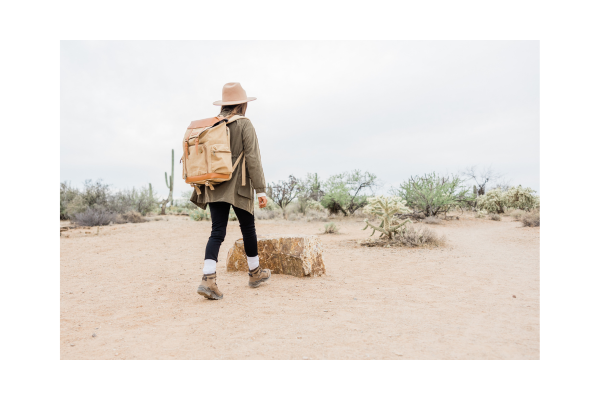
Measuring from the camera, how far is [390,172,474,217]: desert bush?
42.2ft

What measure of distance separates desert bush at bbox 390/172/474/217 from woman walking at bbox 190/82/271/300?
32.9ft

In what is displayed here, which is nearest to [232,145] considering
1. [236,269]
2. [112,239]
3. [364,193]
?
[236,269]

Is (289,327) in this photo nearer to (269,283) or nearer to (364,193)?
(269,283)

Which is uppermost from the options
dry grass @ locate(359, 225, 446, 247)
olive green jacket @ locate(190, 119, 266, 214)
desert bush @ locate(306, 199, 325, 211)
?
olive green jacket @ locate(190, 119, 266, 214)

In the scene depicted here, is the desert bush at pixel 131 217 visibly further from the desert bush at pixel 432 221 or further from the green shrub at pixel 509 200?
the green shrub at pixel 509 200

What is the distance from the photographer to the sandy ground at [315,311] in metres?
2.39

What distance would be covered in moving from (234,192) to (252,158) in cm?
39

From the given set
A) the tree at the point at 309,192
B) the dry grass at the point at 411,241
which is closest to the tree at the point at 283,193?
the tree at the point at 309,192

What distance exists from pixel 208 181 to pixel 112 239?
669 centimetres

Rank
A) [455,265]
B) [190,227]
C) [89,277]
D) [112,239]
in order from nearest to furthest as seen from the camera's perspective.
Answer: [89,277], [455,265], [112,239], [190,227]

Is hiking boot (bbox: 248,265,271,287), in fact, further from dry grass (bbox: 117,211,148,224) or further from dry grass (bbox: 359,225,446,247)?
dry grass (bbox: 117,211,148,224)

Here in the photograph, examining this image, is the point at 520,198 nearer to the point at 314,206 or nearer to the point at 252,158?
the point at 314,206

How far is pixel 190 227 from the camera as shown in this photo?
11266 mm

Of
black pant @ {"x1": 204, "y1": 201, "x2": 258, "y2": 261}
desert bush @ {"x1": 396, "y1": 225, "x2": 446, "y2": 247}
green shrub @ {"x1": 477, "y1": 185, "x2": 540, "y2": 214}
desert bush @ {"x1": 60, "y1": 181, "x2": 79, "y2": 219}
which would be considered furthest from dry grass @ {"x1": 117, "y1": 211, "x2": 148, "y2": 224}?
green shrub @ {"x1": 477, "y1": 185, "x2": 540, "y2": 214}
